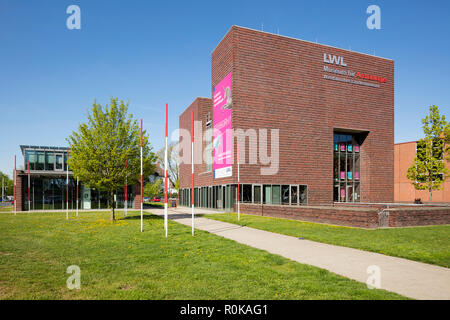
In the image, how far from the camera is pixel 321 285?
20.0 ft

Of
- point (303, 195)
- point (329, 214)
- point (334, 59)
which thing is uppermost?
point (334, 59)

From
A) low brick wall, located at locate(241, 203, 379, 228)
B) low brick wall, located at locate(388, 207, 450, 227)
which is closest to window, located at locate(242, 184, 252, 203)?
low brick wall, located at locate(241, 203, 379, 228)

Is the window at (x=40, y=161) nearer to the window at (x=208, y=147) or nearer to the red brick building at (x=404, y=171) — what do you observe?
the window at (x=208, y=147)

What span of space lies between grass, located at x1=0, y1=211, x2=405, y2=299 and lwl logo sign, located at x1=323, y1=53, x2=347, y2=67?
32794 mm

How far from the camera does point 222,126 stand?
117 feet

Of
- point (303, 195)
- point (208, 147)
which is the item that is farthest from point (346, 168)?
point (208, 147)

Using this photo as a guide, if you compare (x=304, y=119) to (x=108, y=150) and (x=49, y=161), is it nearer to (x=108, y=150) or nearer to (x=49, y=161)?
(x=108, y=150)

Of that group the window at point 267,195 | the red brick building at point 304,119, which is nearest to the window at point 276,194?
the red brick building at point 304,119

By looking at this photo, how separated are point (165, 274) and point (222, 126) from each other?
2934cm

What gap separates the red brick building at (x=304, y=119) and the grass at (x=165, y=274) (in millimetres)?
17990

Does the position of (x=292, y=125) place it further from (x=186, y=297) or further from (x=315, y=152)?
(x=186, y=297)

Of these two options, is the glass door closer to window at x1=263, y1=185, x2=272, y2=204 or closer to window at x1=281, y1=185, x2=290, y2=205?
window at x1=263, y1=185, x2=272, y2=204
